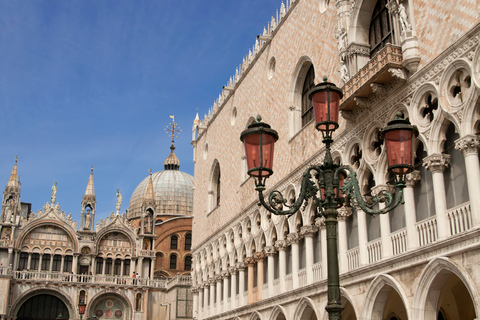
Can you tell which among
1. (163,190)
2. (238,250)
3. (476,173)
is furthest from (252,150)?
(163,190)

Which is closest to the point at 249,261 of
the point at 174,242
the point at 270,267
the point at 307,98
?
the point at 270,267

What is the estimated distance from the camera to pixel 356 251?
43.0 feet

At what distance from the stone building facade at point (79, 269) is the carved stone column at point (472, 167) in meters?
21.9

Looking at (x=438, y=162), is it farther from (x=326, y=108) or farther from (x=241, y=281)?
(x=241, y=281)

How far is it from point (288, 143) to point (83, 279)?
17.6m

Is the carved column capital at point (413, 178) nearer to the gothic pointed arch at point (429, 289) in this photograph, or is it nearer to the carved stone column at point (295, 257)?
the gothic pointed arch at point (429, 289)

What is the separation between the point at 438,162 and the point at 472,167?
864 millimetres

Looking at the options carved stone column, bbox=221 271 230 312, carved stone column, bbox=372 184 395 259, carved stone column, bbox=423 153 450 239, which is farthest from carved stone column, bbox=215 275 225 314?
carved stone column, bbox=423 153 450 239

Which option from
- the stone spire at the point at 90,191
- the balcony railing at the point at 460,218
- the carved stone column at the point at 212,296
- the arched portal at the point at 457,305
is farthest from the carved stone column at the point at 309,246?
the stone spire at the point at 90,191

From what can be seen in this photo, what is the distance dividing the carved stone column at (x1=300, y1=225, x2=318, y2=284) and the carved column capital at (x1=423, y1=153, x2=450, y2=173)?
5.16 metres

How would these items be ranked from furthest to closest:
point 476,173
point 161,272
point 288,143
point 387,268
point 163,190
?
1. point 163,190
2. point 161,272
3. point 288,143
4. point 387,268
5. point 476,173

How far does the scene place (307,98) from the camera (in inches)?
669

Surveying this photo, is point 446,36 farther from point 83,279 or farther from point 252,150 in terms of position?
point 83,279

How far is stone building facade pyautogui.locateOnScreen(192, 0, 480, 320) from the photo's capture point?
1016cm
